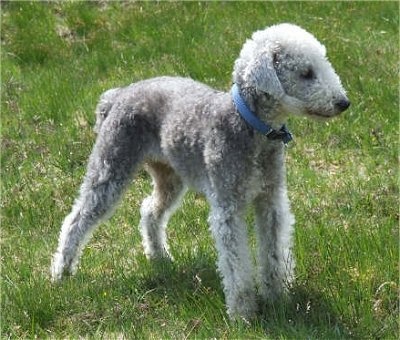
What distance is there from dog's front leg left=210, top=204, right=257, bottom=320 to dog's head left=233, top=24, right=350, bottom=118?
0.77 m

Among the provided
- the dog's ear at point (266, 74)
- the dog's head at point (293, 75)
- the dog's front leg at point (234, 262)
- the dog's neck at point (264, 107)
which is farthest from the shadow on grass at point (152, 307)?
the dog's ear at point (266, 74)

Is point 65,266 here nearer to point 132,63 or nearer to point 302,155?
point 302,155

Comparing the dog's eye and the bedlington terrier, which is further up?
the dog's eye

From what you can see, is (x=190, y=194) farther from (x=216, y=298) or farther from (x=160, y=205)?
(x=216, y=298)

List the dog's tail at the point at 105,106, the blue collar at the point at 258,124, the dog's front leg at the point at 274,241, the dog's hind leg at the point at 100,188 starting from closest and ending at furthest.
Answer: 1. the blue collar at the point at 258,124
2. the dog's front leg at the point at 274,241
3. the dog's hind leg at the point at 100,188
4. the dog's tail at the point at 105,106

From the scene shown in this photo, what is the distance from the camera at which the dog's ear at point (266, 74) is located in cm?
474

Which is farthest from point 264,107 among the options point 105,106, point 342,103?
point 105,106

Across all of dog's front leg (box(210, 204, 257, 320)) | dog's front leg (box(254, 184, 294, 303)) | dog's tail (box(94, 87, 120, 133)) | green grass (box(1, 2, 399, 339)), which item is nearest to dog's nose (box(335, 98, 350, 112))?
dog's front leg (box(254, 184, 294, 303))

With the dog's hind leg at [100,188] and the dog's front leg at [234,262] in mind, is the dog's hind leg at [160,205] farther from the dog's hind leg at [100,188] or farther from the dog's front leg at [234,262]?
the dog's front leg at [234,262]

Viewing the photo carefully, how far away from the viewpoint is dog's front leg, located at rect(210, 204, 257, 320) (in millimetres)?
5008

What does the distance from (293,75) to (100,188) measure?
1.90 meters

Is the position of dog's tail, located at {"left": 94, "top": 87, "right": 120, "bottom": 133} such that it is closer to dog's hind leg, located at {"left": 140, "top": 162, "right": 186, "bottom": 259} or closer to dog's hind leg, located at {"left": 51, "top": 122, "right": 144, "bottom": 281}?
dog's hind leg, located at {"left": 51, "top": 122, "right": 144, "bottom": 281}

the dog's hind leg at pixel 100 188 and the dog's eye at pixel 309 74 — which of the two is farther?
the dog's hind leg at pixel 100 188

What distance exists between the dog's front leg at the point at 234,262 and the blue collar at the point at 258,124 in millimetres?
546
